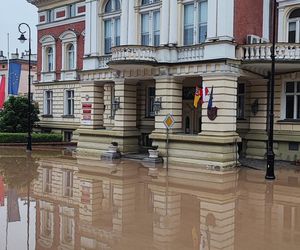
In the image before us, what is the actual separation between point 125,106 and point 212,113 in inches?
241

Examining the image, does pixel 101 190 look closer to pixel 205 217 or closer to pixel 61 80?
pixel 205 217

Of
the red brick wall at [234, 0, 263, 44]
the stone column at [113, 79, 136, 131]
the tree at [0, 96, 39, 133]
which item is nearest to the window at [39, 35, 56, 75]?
the tree at [0, 96, 39, 133]

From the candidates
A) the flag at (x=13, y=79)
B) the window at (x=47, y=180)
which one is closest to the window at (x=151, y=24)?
Answer: the window at (x=47, y=180)

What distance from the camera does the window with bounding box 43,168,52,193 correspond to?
1518cm

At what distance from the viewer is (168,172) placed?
1891 centimetres

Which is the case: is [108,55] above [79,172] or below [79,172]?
above

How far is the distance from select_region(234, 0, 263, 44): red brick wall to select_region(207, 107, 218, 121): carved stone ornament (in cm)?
334

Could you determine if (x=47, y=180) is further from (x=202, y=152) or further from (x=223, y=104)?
(x=223, y=104)

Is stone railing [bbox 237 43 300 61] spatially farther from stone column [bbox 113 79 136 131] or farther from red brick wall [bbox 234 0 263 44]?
stone column [bbox 113 79 136 131]

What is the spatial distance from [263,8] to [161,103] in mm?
6759

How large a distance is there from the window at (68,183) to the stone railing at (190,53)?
25.1ft

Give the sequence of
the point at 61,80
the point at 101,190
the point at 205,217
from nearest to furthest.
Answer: the point at 205,217, the point at 101,190, the point at 61,80

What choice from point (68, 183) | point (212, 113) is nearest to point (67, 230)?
point (68, 183)

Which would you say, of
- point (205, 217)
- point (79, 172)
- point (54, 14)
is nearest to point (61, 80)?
point (54, 14)
